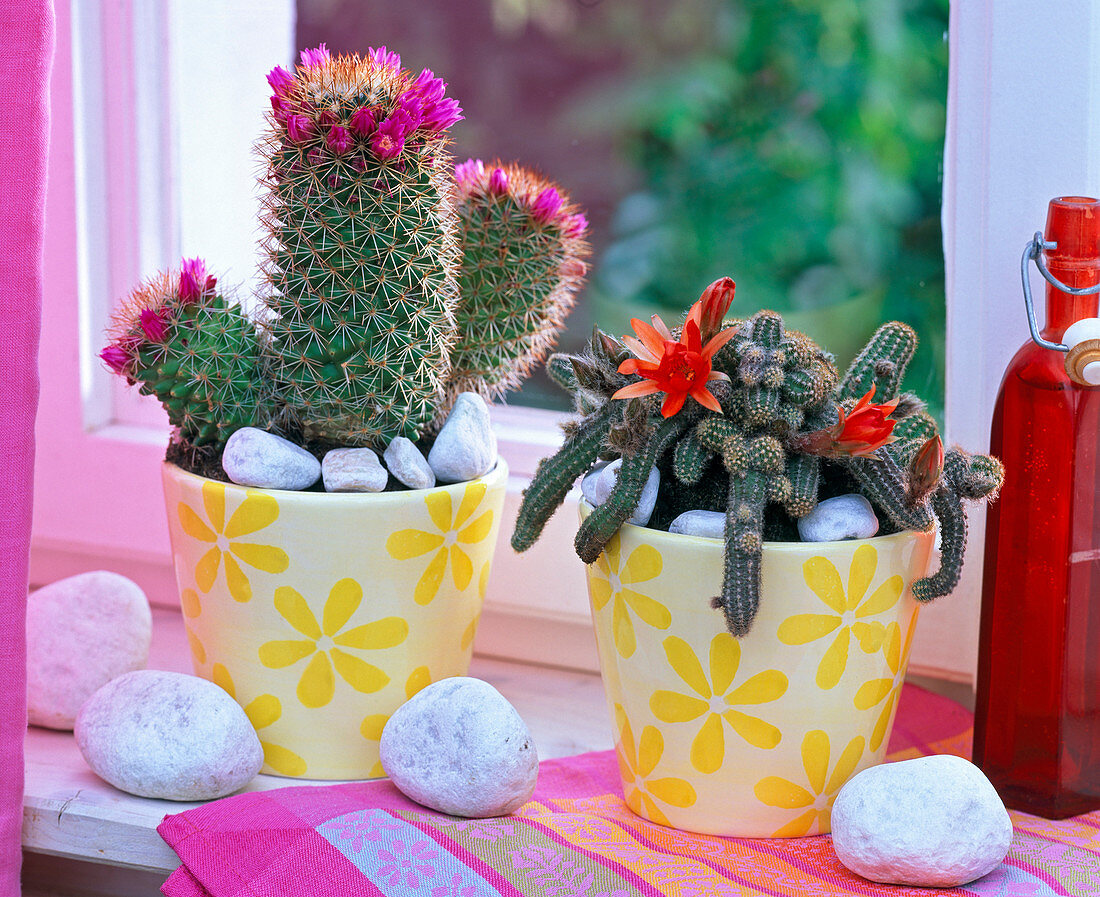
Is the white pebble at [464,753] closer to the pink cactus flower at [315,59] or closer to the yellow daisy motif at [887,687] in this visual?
the yellow daisy motif at [887,687]

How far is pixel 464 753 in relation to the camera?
0.72 metres

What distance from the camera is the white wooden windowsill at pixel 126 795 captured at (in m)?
0.76

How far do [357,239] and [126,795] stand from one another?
416 millimetres

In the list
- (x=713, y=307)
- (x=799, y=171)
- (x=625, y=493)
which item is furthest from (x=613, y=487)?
(x=799, y=171)

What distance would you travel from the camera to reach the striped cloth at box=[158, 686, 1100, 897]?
0.66 metres

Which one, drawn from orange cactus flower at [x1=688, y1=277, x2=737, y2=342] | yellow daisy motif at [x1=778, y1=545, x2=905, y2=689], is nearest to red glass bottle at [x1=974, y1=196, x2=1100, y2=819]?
yellow daisy motif at [x1=778, y1=545, x2=905, y2=689]

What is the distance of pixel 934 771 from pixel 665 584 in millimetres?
193

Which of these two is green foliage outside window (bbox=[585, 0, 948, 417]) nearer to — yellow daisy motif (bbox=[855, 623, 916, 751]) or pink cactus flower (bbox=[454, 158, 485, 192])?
pink cactus flower (bbox=[454, 158, 485, 192])

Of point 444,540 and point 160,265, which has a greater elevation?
point 160,265

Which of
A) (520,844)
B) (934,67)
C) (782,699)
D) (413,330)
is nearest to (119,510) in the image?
(413,330)

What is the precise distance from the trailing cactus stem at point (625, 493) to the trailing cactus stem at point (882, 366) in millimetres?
122

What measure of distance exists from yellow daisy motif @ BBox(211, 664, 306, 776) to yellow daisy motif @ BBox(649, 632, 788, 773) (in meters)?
0.27

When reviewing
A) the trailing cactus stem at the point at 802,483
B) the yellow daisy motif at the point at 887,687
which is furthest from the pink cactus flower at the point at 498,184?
the yellow daisy motif at the point at 887,687

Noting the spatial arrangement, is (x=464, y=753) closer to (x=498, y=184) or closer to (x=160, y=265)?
(x=498, y=184)
